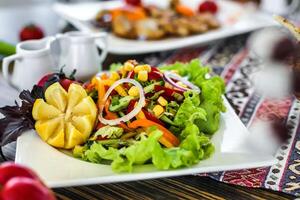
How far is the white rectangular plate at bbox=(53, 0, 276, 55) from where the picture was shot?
75.2 inches

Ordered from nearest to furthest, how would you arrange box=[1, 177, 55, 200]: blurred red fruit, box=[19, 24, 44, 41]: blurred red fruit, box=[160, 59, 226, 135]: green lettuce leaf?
box=[1, 177, 55, 200]: blurred red fruit < box=[160, 59, 226, 135]: green lettuce leaf < box=[19, 24, 44, 41]: blurred red fruit

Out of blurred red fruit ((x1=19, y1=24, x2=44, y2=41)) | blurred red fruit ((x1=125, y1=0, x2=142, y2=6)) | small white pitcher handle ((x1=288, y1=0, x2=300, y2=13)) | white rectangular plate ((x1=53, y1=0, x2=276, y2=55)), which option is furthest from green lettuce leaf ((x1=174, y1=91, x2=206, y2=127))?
small white pitcher handle ((x1=288, y1=0, x2=300, y2=13))

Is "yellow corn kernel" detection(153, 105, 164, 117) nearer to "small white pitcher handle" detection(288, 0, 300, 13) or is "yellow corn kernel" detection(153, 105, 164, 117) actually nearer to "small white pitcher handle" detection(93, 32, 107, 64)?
"small white pitcher handle" detection(93, 32, 107, 64)

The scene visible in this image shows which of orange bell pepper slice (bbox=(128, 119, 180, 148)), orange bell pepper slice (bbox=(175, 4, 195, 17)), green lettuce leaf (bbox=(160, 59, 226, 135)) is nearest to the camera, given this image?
orange bell pepper slice (bbox=(128, 119, 180, 148))

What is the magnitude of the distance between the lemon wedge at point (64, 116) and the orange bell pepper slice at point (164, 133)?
0.11 metres

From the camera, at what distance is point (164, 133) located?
1.12m

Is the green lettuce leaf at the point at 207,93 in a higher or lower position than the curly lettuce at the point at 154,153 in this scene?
higher

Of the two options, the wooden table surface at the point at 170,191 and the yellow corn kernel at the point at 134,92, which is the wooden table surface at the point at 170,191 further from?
the yellow corn kernel at the point at 134,92

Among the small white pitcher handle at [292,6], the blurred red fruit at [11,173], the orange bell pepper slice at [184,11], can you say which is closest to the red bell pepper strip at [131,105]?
the blurred red fruit at [11,173]

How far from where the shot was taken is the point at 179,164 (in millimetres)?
1015

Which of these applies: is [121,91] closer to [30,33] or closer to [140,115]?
[140,115]

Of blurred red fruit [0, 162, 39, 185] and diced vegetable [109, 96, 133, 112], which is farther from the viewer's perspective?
diced vegetable [109, 96, 133, 112]

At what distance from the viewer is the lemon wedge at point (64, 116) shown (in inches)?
44.9

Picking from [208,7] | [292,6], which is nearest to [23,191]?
[208,7]
